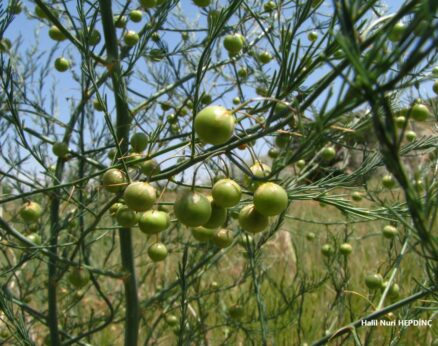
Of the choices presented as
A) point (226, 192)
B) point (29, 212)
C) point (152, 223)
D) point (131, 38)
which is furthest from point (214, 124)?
point (29, 212)

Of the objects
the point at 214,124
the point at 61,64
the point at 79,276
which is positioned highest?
the point at 61,64

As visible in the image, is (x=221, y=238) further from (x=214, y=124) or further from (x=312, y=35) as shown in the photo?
(x=312, y=35)

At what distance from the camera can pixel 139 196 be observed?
0.77m

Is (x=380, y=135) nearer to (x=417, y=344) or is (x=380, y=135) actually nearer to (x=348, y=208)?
(x=348, y=208)

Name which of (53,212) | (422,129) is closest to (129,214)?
(53,212)

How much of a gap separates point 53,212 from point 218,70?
91 cm

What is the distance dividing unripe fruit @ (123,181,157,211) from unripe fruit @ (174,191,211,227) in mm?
62

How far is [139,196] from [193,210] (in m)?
0.11

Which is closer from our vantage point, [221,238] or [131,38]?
[221,238]

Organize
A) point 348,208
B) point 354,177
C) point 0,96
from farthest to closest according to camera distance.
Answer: point 0,96 → point 354,177 → point 348,208

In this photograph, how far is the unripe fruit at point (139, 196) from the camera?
2.52 ft

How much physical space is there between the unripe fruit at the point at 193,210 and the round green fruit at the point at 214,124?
0.14 m

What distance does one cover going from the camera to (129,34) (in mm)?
1405

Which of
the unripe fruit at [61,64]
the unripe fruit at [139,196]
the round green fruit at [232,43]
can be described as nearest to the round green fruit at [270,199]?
the unripe fruit at [139,196]
